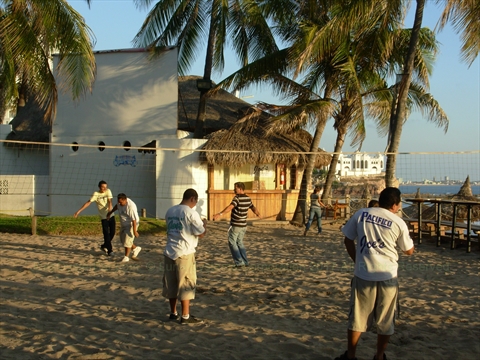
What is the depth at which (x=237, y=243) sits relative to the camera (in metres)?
8.56

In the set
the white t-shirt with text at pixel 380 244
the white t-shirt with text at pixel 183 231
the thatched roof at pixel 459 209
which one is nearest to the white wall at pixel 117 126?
the thatched roof at pixel 459 209

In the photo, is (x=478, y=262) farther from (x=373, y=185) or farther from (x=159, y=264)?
(x=373, y=185)

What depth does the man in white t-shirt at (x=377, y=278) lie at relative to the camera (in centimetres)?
410

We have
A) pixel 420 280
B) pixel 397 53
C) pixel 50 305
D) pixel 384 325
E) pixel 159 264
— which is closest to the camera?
pixel 384 325

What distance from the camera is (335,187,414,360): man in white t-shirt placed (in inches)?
161

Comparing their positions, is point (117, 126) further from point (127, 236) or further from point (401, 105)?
point (401, 105)

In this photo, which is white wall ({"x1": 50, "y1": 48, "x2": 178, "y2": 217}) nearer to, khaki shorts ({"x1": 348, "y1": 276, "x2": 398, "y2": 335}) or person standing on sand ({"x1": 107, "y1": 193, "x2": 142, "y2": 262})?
person standing on sand ({"x1": 107, "y1": 193, "x2": 142, "y2": 262})

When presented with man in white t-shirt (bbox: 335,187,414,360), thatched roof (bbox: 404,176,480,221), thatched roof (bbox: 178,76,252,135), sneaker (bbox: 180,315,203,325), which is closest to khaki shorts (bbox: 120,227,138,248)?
sneaker (bbox: 180,315,203,325)

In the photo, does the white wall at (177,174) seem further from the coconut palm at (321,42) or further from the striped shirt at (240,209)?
the striped shirt at (240,209)

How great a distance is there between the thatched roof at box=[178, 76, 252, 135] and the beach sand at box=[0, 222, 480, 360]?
30.3 feet

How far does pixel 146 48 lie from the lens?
55.7 feet

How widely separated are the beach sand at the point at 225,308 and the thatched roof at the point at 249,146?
581 cm

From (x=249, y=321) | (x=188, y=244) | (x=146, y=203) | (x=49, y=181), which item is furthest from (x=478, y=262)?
(x=49, y=181)

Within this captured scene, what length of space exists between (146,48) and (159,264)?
392 inches
